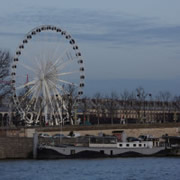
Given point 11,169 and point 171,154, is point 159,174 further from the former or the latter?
point 171,154

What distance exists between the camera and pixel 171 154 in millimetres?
96938

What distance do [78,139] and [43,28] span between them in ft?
75.1

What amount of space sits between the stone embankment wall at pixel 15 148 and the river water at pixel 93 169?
3.60 m

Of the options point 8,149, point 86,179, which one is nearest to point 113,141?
point 8,149

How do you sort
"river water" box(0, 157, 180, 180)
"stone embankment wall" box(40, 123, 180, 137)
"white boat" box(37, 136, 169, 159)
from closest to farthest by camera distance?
"river water" box(0, 157, 180, 180) < "white boat" box(37, 136, 169, 159) < "stone embankment wall" box(40, 123, 180, 137)

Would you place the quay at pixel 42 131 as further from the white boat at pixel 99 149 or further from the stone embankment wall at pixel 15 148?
the white boat at pixel 99 149

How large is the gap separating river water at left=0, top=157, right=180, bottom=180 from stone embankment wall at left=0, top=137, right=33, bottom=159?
3.60 meters

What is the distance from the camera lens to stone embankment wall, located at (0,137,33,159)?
296ft

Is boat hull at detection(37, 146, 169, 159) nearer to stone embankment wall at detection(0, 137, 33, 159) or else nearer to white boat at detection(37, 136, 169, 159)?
white boat at detection(37, 136, 169, 159)

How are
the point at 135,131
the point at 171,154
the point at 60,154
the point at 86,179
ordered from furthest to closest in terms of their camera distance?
the point at 135,131 < the point at 171,154 < the point at 60,154 < the point at 86,179

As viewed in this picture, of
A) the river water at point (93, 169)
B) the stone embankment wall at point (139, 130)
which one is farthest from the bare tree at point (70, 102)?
the river water at point (93, 169)

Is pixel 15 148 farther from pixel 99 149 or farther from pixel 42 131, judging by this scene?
pixel 42 131

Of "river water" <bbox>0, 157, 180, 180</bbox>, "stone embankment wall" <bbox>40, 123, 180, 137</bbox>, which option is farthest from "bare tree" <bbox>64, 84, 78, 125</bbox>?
"river water" <bbox>0, 157, 180, 180</bbox>

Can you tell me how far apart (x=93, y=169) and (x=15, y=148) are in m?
16.3
